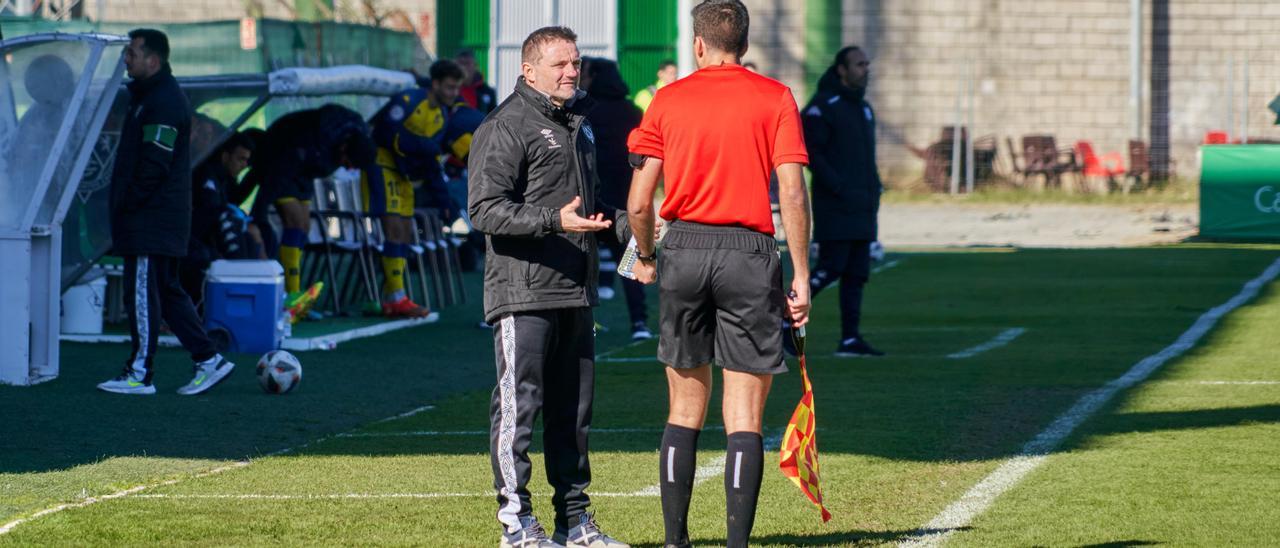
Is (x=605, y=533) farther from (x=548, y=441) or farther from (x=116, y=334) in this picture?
(x=116, y=334)

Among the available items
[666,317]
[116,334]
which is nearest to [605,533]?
[666,317]

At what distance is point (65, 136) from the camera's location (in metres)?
11.0

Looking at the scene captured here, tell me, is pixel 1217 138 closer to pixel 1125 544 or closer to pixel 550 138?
pixel 1125 544

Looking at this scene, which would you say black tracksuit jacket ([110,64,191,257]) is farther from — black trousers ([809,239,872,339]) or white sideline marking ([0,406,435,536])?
black trousers ([809,239,872,339])

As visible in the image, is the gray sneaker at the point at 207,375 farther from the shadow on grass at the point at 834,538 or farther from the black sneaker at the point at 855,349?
the shadow on grass at the point at 834,538

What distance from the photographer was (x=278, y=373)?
34.0 ft

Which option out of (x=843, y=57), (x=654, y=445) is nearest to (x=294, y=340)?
(x=843, y=57)

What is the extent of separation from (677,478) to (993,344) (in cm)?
757

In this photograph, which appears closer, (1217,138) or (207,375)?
(207,375)

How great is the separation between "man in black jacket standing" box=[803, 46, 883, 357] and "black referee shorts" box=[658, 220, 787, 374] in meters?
6.13

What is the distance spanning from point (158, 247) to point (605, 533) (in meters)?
4.48

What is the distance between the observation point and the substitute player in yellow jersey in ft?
47.6

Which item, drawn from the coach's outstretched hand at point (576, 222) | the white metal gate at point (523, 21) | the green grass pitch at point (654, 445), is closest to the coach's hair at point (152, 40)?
the green grass pitch at point (654, 445)

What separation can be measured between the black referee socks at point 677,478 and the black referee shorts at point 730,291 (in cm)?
28
